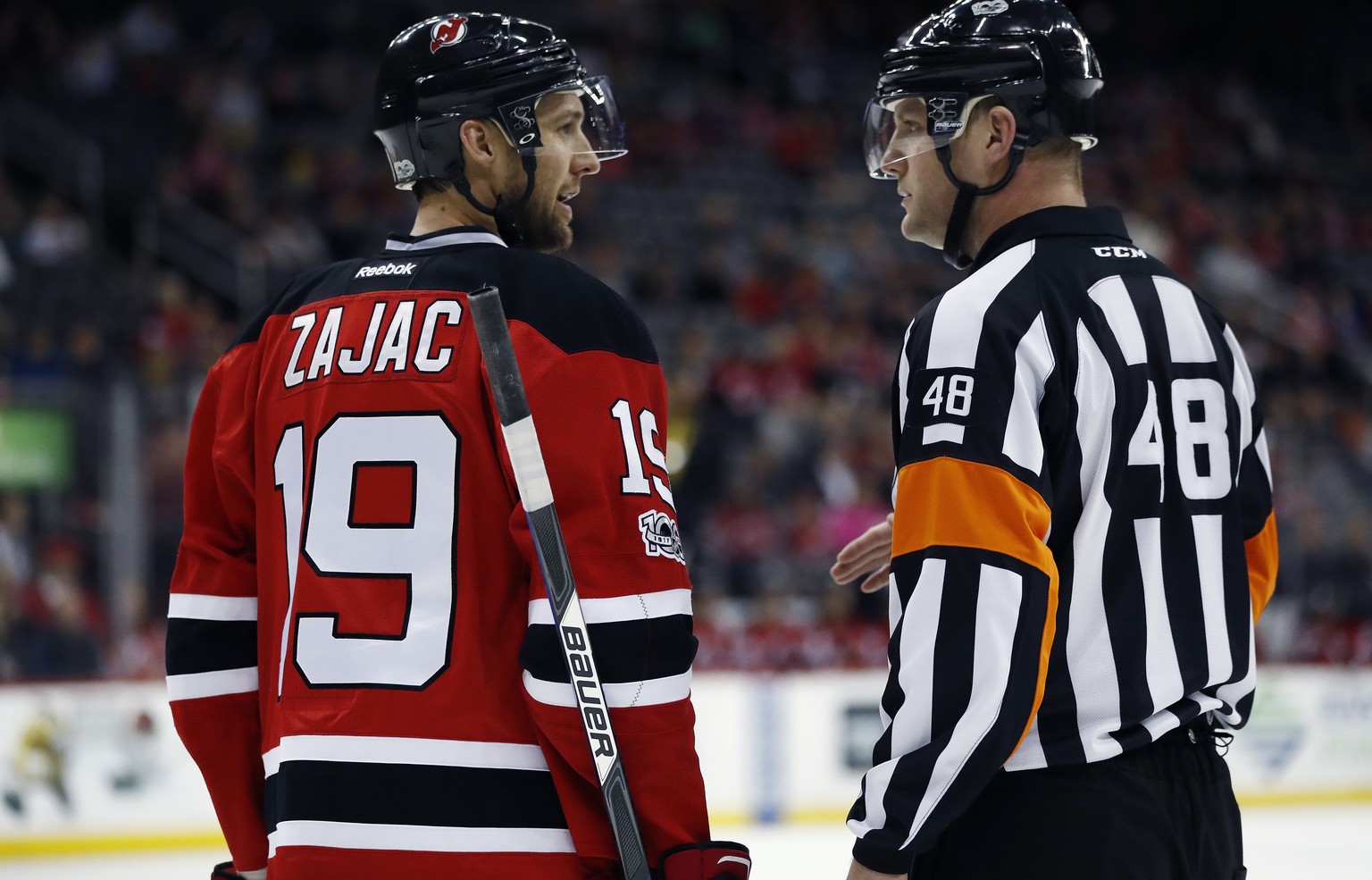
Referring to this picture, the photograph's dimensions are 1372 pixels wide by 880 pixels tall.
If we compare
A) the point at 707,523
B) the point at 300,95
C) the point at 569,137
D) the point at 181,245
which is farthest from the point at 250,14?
the point at 569,137

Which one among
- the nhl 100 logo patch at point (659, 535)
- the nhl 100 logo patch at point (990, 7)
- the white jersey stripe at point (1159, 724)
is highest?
the nhl 100 logo patch at point (990, 7)

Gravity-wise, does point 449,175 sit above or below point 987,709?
above

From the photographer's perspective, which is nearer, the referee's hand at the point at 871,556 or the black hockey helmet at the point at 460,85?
the black hockey helmet at the point at 460,85

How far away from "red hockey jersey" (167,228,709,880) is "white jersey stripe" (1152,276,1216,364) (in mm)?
623

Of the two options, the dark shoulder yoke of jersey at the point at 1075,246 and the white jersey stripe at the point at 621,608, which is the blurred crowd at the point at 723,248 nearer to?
the white jersey stripe at the point at 621,608

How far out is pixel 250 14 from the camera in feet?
40.5

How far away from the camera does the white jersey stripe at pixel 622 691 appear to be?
168 cm

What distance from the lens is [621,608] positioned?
5.61 feet

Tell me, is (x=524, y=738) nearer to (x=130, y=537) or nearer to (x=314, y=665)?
(x=314, y=665)

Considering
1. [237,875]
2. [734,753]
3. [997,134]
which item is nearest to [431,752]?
[237,875]

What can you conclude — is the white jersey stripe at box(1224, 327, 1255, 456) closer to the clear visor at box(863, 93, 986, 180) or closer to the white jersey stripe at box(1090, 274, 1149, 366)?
the white jersey stripe at box(1090, 274, 1149, 366)

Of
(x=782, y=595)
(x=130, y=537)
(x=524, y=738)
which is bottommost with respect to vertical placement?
(x=782, y=595)

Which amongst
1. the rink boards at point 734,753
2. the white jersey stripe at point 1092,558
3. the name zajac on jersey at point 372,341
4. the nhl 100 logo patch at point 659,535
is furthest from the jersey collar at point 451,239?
the rink boards at point 734,753

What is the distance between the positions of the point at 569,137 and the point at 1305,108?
55.5 feet
